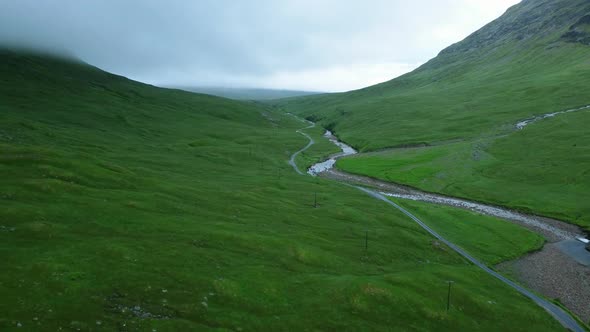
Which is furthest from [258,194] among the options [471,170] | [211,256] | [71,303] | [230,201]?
[471,170]

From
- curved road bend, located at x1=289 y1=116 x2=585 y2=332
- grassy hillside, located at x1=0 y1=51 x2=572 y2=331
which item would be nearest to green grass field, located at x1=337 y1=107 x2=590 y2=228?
grassy hillside, located at x1=0 y1=51 x2=572 y2=331

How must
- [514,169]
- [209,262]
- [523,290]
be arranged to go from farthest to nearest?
1. [514,169]
2. [523,290]
3. [209,262]

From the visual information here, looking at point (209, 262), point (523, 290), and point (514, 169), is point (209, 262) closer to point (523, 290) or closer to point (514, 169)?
point (523, 290)

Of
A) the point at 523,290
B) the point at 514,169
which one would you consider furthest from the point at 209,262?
the point at 514,169

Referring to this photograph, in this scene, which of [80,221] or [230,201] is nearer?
[80,221]

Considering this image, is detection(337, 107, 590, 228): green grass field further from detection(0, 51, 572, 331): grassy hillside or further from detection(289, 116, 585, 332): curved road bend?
detection(289, 116, 585, 332): curved road bend

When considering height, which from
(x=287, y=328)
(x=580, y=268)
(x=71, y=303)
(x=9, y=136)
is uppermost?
(x=9, y=136)

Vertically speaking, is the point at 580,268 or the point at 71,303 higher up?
the point at 71,303

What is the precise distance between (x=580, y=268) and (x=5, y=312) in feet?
331

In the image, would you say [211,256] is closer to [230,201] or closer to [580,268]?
[230,201]

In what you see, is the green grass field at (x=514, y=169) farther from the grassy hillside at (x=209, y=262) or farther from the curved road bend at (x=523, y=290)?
the curved road bend at (x=523, y=290)

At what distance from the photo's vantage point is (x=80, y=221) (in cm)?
5525

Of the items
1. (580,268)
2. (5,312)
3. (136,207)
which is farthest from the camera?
(580,268)

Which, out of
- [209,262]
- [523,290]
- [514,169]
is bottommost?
[523,290]
